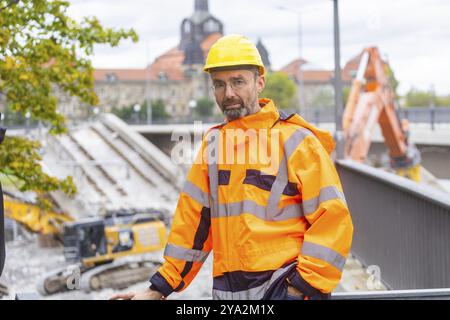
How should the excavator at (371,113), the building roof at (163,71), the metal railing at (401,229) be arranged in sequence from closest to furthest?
the metal railing at (401,229) < the excavator at (371,113) < the building roof at (163,71)

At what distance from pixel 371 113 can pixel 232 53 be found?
20664 mm

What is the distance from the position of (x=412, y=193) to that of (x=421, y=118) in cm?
3128

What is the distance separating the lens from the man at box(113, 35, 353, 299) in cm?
270

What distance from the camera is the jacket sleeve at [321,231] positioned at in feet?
8.79

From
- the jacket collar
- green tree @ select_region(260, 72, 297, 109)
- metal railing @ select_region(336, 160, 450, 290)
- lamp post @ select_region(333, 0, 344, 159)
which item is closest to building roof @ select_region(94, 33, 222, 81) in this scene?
green tree @ select_region(260, 72, 297, 109)

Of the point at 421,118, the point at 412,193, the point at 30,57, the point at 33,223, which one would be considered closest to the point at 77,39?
the point at 30,57

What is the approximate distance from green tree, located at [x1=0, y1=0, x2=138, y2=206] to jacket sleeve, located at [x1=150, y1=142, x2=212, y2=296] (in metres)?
6.31

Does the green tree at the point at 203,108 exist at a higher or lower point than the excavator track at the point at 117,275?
higher

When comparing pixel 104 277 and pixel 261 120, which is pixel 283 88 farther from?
pixel 261 120

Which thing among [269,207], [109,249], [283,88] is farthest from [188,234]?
[283,88]

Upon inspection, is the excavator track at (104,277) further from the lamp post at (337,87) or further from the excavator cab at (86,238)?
the lamp post at (337,87)

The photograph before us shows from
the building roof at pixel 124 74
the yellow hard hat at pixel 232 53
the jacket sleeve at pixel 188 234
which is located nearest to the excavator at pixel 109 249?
the jacket sleeve at pixel 188 234

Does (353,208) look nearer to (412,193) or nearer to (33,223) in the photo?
(412,193)

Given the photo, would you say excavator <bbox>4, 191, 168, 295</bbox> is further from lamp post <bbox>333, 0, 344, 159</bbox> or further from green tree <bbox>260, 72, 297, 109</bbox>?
green tree <bbox>260, 72, 297, 109</bbox>
